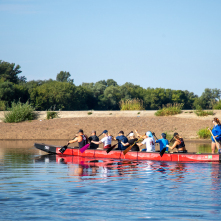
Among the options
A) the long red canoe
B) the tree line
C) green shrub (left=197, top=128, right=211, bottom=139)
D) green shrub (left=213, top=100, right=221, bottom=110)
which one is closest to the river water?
the long red canoe

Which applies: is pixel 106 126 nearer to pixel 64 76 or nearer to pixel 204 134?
pixel 204 134

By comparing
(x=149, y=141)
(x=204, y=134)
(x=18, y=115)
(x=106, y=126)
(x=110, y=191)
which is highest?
(x=18, y=115)

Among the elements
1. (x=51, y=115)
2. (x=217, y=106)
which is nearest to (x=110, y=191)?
(x=51, y=115)

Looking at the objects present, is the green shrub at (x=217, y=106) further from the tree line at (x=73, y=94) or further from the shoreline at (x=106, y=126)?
the tree line at (x=73, y=94)

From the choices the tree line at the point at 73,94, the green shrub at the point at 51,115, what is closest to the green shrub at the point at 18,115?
the green shrub at the point at 51,115

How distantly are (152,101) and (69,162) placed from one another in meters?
82.1

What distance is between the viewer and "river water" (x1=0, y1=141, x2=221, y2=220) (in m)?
8.56

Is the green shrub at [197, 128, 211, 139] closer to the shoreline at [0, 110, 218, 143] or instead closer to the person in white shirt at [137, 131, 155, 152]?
the shoreline at [0, 110, 218, 143]

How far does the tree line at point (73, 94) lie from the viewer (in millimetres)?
65062

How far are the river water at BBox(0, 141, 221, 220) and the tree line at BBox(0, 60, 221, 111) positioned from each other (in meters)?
35.0

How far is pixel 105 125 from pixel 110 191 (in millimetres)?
25902

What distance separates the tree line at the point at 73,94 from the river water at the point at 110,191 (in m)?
35.0

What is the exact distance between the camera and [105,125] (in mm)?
36844

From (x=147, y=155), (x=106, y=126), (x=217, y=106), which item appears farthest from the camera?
(x=217, y=106)
